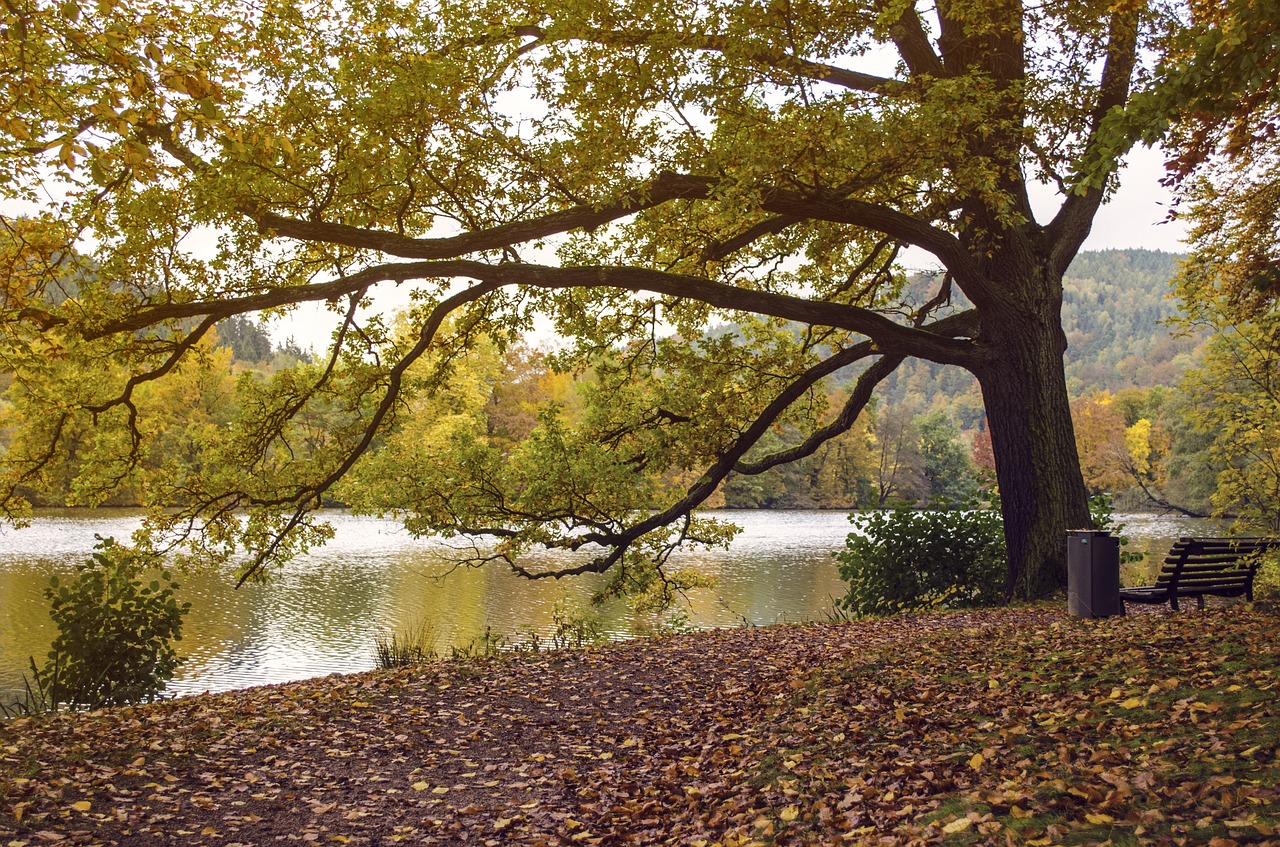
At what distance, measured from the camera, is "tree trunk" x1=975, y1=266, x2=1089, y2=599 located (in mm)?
10289

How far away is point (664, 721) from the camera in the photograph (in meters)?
6.72

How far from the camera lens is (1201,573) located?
9789 mm

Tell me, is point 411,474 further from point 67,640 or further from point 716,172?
point 716,172

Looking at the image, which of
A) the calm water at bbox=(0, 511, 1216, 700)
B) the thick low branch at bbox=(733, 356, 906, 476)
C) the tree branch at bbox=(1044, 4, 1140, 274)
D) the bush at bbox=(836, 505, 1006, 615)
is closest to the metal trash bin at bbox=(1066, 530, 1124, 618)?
the bush at bbox=(836, 505, 1006, 615)

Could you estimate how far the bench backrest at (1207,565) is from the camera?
375 inches

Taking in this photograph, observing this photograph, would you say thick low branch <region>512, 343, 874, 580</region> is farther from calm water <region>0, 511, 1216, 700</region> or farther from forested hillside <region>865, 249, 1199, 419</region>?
forested hillside <region>865, 249, 1199, 419</region>

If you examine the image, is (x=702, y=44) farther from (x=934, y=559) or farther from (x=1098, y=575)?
(x=934, y=559)

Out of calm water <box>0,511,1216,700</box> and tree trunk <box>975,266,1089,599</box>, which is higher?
tree trunk <box>975,266,1089,599</box>

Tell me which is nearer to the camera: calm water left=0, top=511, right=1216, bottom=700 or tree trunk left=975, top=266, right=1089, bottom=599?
tree trunk left=975, top=266, right=1089, bottom=599

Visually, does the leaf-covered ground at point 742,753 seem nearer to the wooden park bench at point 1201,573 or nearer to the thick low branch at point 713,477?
the wooden park bench at point 1201,573

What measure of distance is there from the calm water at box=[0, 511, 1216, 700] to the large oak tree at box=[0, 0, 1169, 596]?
1.96 m

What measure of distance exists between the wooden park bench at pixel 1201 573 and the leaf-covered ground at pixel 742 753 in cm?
138

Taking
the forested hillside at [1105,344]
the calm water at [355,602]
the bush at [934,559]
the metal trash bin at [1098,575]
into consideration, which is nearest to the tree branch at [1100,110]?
the bush at [934,559]

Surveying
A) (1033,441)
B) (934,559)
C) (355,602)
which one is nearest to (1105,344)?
(355,602)
